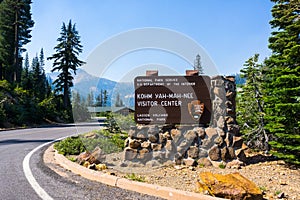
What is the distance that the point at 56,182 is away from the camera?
5500mm

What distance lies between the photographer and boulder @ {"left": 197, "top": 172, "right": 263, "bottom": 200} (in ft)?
13.9

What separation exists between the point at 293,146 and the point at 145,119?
411 centimetres

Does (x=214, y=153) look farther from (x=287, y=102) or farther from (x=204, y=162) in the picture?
(x=287, y=102)

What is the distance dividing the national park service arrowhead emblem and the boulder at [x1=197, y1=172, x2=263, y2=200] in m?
2.84

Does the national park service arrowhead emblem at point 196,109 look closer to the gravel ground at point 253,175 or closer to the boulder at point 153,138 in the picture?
the boulder at point 153,138

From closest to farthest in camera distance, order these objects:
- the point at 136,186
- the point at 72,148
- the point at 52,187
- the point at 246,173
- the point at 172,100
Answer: the point at 136,186, the point at 52,187, the point at 246,173, the point at 172,100, the point at 72,148

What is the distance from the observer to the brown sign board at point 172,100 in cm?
747

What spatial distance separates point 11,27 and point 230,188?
4284cm

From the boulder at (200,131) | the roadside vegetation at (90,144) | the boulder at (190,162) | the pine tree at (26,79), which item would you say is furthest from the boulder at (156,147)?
the pine tree at (26,79)

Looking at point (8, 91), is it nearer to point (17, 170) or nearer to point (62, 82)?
point (62, 82)

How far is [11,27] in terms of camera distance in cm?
3844

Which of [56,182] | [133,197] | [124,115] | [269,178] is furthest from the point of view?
[124,115]

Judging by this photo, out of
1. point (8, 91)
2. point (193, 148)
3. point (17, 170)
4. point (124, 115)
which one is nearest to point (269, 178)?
point (193, 148)

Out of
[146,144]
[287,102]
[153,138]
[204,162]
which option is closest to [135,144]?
[146,144]
